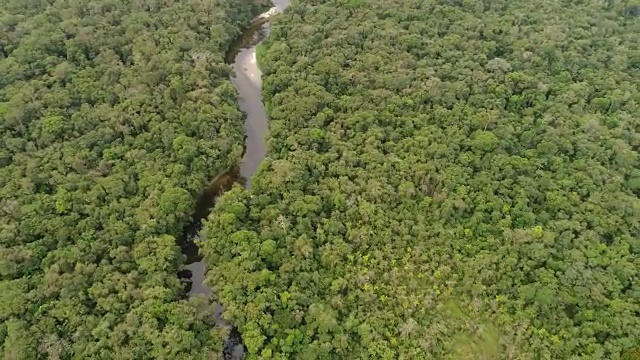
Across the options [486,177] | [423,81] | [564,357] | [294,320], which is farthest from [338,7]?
[564,357]

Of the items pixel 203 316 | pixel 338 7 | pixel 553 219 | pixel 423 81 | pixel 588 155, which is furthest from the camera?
pixel 338 7

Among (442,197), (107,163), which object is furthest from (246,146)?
(442,197)

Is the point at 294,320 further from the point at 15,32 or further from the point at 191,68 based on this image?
the point at 15,32

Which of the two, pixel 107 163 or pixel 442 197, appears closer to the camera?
pixel 442 197

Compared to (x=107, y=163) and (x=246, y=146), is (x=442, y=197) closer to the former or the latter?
(x=246, y=146)

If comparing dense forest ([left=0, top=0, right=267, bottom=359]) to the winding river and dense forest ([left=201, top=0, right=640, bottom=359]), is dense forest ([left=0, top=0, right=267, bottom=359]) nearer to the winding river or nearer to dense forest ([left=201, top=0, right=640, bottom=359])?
the winding river
